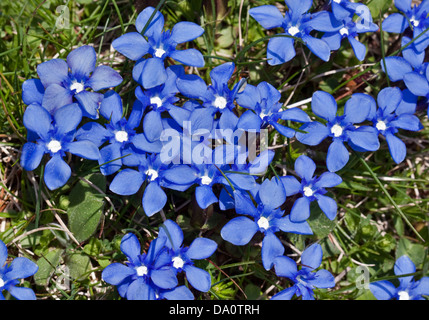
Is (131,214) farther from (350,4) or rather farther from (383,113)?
(350,4)

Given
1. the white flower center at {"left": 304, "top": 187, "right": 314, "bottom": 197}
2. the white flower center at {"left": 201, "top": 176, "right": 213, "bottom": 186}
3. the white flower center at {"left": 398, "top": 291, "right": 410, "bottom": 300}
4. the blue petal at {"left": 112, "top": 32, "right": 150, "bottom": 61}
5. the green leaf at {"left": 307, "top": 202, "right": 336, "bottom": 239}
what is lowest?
the white flower center at {"left": 398, "top": 291, "right": 410, "bottom": 300}

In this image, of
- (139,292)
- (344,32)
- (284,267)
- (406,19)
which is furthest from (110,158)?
(406,19)

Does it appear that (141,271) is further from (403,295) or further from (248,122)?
(403,295)

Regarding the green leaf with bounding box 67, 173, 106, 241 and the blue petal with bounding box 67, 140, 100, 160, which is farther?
the green leaf with bounding box 67, 173, 106, 241

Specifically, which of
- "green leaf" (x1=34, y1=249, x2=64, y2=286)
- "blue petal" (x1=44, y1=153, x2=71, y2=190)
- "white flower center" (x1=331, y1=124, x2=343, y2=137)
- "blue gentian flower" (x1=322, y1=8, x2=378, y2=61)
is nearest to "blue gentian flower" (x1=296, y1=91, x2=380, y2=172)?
"white flower center" (x1=331, y1=124, x2=343, y2=137)

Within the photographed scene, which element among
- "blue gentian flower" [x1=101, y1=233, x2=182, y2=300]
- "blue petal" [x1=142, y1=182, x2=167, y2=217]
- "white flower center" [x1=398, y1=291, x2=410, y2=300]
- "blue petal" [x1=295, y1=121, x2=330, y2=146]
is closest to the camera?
"blue gentian flower" [x1=101, y1=233, x2=182, y2=300]

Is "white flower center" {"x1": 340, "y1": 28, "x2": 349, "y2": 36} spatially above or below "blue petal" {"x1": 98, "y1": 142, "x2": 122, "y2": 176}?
above

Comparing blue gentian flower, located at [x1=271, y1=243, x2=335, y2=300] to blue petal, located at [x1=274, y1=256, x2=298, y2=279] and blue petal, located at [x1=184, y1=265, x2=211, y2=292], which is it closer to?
blue petal, located at [x1=274, y1=256, x2=298, y2=279]

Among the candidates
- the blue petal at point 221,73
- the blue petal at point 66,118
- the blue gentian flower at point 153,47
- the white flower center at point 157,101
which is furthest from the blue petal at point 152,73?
the blue petal at point 66,118
